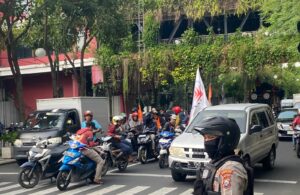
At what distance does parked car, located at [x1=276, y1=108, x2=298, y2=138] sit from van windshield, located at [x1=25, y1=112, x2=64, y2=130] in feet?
34.4

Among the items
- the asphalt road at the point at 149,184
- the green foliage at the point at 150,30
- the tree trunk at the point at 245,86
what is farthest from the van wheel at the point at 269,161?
the green foliage at the point at 150,30

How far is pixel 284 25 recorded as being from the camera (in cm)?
1323

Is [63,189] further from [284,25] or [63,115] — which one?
[284,25]

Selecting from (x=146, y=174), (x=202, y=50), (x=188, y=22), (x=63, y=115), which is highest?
(x=188, y=22)

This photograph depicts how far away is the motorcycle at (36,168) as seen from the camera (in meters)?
10.9

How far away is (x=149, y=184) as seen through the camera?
11.1 m

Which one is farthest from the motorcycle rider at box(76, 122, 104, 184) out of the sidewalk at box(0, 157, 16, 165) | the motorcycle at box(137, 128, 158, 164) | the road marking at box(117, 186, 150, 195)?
the sidewalk at box(0, 157, 16, 165)

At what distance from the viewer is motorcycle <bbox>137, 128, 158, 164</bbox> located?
48.5 feet

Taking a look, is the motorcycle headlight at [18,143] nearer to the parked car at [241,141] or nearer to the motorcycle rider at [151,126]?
the motorcycle rider at [151,126]

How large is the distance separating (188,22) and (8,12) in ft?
53.4

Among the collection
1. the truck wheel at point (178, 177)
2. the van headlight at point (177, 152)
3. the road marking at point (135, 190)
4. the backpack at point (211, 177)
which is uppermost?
the backpack at point (211, 177)

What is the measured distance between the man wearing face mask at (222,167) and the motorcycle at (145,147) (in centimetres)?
1127

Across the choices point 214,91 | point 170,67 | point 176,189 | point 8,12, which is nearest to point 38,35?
point 8,12

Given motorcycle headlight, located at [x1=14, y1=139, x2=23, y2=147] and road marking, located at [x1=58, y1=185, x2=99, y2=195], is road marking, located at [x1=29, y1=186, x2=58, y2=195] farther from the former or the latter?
motorcycle headlight, located at [x1=14, y1=139, x2=23, y2=147]
